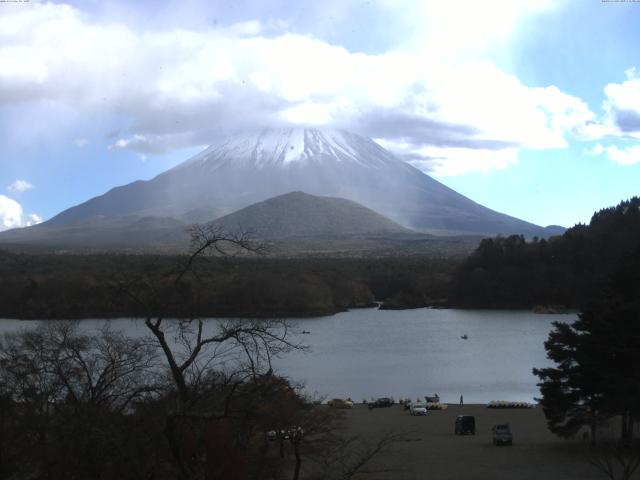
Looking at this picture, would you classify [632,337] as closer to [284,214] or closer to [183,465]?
[183,465]

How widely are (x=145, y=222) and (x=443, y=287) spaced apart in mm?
62415

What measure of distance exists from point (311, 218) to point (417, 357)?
93.2m

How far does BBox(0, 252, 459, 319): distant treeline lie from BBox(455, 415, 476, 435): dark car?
17.3ft

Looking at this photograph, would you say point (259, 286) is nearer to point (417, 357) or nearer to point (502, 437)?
point (417, 357)

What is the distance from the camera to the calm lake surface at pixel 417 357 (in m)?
23.0

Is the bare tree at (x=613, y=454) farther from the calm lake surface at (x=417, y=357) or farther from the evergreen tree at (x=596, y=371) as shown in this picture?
the calm lake surface at (x=417, y=357)

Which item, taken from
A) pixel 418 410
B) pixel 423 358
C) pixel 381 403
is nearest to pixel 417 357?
pixel 423 358

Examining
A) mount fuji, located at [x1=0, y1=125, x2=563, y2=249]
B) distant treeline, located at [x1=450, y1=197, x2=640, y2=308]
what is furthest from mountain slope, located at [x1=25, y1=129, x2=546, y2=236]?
distant treeline, located at [x1=450, y1=197, x2=640, y2=308]

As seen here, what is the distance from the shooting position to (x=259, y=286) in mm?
40562

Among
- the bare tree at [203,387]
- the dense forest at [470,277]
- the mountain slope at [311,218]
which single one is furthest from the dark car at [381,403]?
the mountain slope at [311,218]

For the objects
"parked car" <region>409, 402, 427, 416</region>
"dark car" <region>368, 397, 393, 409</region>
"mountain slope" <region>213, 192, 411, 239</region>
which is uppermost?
"mountain slope" <region>213, 192, 411, 239</region>

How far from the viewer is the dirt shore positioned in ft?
37.5

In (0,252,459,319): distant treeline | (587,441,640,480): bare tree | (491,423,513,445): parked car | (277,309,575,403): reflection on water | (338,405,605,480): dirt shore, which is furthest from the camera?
(0,252,459,319): distant treeline

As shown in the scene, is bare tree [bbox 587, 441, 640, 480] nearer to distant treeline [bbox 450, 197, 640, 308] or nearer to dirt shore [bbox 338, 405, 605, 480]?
dirt shore [bbox 338, 405, 605, 480]
